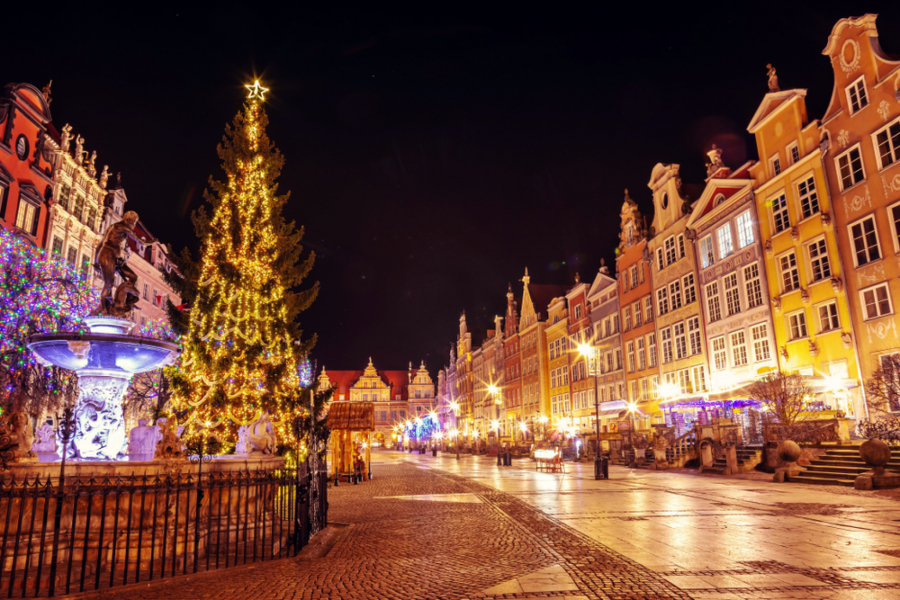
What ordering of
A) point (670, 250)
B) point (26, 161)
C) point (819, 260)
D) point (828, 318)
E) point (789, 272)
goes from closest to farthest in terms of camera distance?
point (828, 318), point (819, 260), point (789, 272), point (26, 161), point (670, 250)

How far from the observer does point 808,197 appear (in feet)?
86.4

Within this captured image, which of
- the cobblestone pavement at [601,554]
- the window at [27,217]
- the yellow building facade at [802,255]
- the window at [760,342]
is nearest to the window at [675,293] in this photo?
the window at [760,342]

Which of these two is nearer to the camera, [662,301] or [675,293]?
[675,293]

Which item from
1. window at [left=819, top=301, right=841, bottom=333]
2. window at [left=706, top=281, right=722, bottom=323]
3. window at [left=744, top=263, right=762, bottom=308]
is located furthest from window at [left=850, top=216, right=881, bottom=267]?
window at [left=706, top=281, right=722, bottom=323]

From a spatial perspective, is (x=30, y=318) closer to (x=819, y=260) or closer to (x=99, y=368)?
(x=99, y=368)

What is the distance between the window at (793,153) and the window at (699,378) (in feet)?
39.9

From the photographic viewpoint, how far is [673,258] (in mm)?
37500

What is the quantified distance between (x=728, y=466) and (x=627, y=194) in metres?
24.8

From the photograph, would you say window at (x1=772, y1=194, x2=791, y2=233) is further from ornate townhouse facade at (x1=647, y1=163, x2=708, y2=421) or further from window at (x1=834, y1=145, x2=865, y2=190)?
ornate townhouse facade at (x1=647, y1=163, x2=708, y2=421)

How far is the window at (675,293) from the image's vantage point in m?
36.7

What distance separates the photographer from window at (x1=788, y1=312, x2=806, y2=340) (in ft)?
86.1

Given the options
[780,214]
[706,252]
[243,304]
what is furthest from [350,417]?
[706,252]

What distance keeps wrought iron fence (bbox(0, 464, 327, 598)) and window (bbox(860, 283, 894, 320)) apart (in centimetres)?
2257

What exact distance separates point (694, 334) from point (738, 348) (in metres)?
4.14
